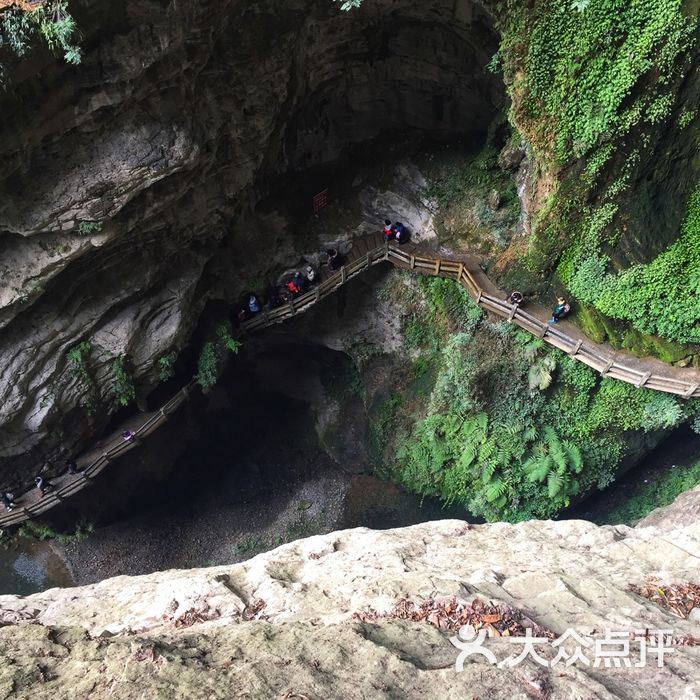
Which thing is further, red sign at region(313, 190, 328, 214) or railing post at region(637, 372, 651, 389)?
red sign at region(313, 190, 328, 214)

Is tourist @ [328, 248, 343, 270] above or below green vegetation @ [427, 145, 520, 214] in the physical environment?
below

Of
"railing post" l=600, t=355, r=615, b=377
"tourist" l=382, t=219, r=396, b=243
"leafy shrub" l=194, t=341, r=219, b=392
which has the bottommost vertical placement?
"railing post" l=600, t=355, r=615, b=377

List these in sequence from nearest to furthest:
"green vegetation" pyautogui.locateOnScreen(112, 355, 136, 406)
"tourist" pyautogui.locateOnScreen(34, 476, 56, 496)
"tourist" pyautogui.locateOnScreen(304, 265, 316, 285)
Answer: "green vegetation" pyautogui.locateOnScreen(112, 355, 136, 406)
"tourist" pyautogui.locateOnScreen(34, 476, 56, 496)
"tourist" pyautogui.locateOnScreen(304, 265, 316, 285)

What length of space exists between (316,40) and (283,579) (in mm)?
11398

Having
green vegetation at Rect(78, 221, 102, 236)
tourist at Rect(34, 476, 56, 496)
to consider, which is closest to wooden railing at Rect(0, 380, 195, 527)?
tourist at Rect(34, 476, 56, 496)

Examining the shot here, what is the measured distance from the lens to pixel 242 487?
18.2 m

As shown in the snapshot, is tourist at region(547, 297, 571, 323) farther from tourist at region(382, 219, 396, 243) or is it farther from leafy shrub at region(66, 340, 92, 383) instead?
leafy shrub at region(66, 340, 92, 383)

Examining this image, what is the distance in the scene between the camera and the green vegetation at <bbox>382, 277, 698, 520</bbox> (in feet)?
Answer: 42.0

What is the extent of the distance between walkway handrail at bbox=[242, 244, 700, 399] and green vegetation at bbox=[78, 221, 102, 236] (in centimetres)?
564

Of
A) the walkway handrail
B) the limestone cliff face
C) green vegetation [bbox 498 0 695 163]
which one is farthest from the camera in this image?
the walkway handrail

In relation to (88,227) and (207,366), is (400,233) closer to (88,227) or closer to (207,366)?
(207,366)

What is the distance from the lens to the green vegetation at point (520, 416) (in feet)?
42.0

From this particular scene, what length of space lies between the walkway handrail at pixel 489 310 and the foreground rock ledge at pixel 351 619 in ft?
12.5

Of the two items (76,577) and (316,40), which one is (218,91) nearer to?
(316,40)
